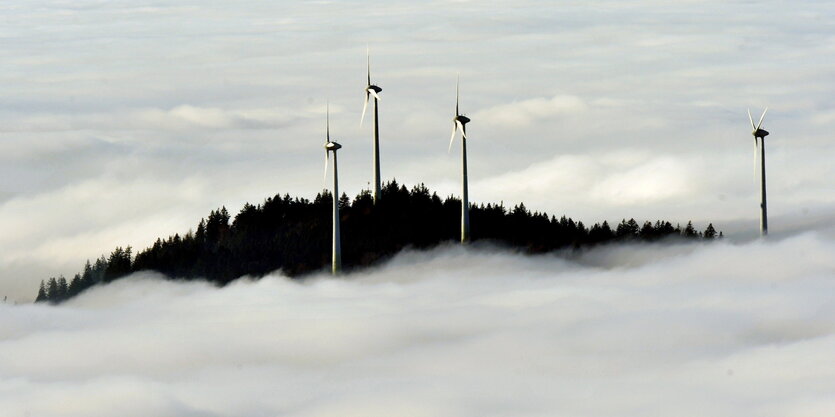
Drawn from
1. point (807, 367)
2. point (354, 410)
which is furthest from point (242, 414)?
point (807, 367)

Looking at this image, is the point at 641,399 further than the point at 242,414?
No

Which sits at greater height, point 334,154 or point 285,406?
point 334,154

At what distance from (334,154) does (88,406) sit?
4276 cm

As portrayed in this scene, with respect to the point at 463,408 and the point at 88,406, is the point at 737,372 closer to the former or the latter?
the point at 463,408

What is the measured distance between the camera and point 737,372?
193750 mm

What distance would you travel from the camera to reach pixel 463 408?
18025 centimetres

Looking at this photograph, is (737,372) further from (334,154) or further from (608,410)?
(334,154)

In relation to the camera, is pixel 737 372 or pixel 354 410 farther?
pixel 737 372

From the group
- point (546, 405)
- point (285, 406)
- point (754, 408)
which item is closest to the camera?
point (754, 408)

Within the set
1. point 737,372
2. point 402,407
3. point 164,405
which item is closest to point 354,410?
point 402,407

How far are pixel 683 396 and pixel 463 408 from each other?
23.4 metres

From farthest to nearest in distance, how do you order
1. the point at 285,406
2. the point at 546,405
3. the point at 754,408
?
1. the point at 285,406
2. the point at 546,405
3. the point at 754,408

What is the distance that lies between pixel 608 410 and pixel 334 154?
41057 millimetres

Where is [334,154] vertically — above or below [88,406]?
above
